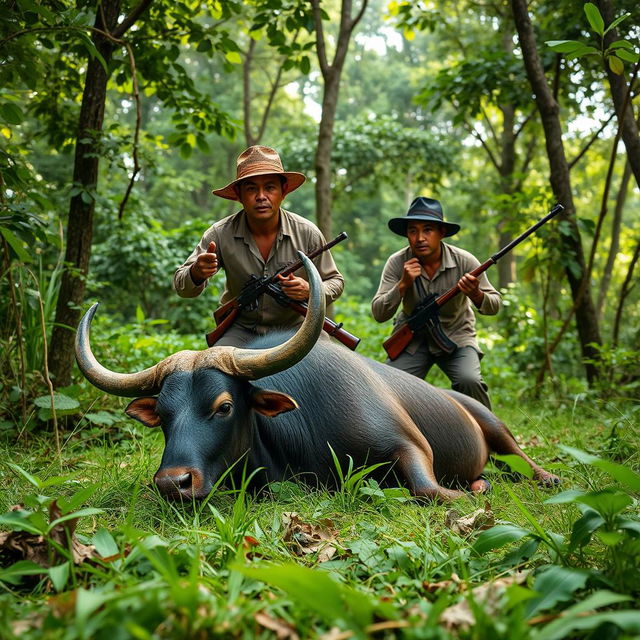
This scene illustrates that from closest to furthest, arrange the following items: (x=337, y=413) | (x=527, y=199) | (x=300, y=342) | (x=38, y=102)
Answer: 1. (x=300, y=342)
2. (x=337, y=413)
3. (x=38, y=102)
4. (x=527, y=199)

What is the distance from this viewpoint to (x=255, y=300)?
179 inches

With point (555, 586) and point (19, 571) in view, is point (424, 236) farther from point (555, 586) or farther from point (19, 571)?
point (19, 571)

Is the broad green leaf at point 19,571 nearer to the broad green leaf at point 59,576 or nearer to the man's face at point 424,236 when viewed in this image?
the broad green leaf at point 59,576

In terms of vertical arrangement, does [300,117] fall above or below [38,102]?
above

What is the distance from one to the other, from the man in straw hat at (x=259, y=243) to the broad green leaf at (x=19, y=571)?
100 inches

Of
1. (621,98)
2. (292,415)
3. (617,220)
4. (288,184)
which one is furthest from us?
(617,220)

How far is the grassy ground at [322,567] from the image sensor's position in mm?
1531

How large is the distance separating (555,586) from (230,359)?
204cm

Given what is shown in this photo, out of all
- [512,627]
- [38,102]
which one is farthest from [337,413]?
[38,102]

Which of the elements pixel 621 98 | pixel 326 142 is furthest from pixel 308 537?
pixel 326 142

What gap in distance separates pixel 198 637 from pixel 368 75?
36144 mm

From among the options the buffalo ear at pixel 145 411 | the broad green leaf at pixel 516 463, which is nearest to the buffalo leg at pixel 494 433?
the buffalo ear at pixel 145 411

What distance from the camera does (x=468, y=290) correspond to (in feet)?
16.4

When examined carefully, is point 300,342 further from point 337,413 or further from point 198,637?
point 198,637
